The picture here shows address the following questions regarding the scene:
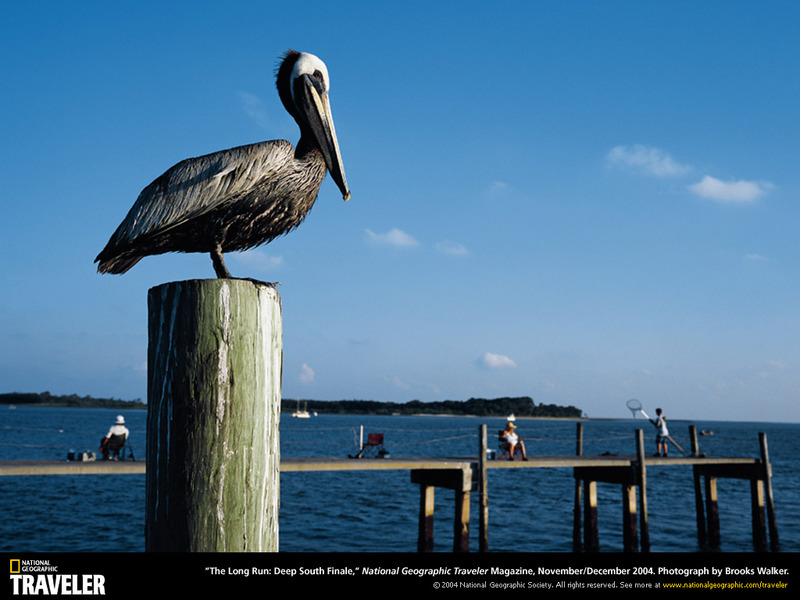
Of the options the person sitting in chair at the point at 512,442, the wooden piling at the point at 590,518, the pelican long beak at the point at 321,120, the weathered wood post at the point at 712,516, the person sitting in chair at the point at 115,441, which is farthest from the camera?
the weathered wood post at the point at 712,516

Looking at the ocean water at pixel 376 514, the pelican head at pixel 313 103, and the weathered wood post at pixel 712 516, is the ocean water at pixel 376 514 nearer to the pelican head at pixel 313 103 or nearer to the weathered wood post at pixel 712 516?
the weathered wood post at pixel 712 516

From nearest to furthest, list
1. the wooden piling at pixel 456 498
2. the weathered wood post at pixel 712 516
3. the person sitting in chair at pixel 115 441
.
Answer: the person sitting in chair at pixel 115 441 → the wooden piling at pixel 456 498 → the weathered wood post at pixel 712 516

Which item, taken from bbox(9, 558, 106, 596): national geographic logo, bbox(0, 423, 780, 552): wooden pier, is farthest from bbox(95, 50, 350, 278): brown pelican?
bbox(0, 423, 780, 552): wooden pier

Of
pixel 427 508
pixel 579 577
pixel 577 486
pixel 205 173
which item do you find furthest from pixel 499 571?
pixel 577 486

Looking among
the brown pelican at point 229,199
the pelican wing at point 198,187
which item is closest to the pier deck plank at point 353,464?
the brown pelican at point 229,199

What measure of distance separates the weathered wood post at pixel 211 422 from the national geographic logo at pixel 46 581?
0.28 metres

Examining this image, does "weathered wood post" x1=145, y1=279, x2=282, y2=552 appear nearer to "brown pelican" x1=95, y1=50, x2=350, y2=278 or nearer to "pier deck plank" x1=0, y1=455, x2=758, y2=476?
"brown pelican" x1=95, y1=50, x2=350, y2=278

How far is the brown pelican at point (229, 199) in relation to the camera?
422 centimetres

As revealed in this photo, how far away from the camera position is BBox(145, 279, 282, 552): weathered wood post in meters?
2.38

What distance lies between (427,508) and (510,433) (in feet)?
10.3

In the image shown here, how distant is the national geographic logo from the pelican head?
109 inches

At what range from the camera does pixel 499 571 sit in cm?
343

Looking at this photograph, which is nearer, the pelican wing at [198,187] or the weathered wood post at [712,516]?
the pelican wing at [198,187]

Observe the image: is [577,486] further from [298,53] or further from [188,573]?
[188,573]
